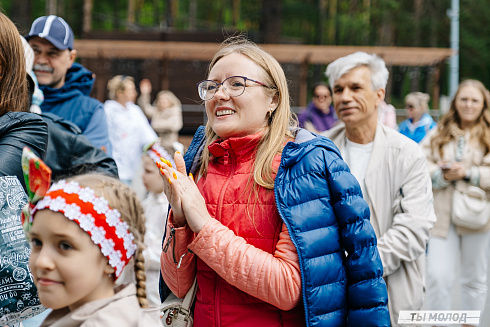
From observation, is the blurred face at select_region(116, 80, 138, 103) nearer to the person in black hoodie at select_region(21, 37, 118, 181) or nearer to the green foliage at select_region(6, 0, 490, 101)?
the person in black hoodie at select_region(21, 37, 118, 181)

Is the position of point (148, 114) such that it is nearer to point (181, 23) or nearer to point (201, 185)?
point (201, 185)

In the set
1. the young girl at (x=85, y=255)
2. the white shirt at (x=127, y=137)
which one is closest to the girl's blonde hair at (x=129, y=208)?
the young girl at (x=85, y=255)

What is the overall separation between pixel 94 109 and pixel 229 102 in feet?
7.35

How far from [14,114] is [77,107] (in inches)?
72.3

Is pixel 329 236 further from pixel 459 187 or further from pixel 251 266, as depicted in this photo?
pixel 459 187

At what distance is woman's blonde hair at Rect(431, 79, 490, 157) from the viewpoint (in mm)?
5645

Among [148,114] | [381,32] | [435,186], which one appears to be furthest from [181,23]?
[435,186]

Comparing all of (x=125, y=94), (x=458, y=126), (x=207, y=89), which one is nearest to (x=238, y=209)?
(x=207, y=89)

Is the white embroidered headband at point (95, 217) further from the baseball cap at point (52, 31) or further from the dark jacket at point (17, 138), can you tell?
the baseball cap at point (52, 31)

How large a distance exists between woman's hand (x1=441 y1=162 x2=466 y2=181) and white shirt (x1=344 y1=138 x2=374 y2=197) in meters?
1.33

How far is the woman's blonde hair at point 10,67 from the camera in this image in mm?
2889

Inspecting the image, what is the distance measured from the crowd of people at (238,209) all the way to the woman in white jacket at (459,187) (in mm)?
1521

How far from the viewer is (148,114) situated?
52.2 feet

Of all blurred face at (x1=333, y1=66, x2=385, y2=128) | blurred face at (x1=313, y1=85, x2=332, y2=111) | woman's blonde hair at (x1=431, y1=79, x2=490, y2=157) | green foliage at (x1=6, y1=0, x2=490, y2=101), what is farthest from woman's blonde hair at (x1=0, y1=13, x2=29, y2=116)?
green foliage at (x1=6, y1=0, x2=490, y2=101)
